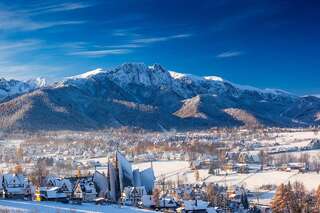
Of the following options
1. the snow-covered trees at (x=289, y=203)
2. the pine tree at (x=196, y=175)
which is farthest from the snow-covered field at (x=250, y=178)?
the snow-covered trees at (x=289, y=203)

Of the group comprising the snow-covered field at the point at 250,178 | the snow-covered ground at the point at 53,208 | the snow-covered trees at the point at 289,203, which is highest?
the snow-covered field at the point at 250,178

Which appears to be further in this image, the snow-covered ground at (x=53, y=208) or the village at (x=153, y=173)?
the village at (x=153, y=173)

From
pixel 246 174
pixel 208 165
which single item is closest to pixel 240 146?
pixel 208 165

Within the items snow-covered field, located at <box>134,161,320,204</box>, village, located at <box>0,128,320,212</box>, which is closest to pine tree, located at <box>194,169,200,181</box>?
village, located at <box>0,128,320,212</box>

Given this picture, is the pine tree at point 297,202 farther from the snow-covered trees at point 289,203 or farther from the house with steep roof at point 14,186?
the house with steep roof at point 14,186

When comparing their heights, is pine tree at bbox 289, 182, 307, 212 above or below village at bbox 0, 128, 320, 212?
below

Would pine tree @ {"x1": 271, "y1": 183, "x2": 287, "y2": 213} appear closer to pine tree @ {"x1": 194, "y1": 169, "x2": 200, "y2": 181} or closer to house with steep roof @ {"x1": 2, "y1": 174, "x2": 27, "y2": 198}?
house with steep roof @ {"x1": 2, "y1": 174, "x2": 27, "y2": 198}

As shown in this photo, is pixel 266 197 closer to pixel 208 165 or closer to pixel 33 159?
pixel 208 165

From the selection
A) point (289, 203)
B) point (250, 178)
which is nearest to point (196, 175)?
point (250, 178)

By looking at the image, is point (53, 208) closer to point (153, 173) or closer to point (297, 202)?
point (297, 202)
